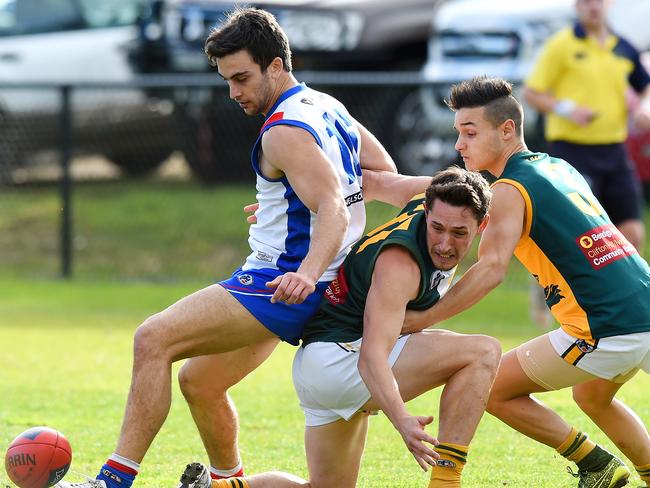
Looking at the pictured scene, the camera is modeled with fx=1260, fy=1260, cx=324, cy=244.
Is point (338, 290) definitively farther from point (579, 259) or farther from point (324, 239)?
point (579, 259)

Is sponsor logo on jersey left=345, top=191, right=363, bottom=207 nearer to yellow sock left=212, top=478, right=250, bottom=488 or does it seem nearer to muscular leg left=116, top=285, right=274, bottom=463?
muscular leg left=116, top=285, right=274, bottom=463

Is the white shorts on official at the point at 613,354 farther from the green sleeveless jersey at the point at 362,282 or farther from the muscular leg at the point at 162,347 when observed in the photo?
the muscular leg at the point at 162,347

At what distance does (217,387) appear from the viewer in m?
5.40

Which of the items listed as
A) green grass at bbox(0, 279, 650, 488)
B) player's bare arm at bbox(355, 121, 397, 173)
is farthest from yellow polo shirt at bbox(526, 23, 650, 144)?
player's bare arm at bbox(355, 121, 397, 173)

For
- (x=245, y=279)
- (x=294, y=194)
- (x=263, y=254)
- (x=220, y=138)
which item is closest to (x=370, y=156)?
(x=294, y=194)

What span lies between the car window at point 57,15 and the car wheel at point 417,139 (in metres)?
3.60

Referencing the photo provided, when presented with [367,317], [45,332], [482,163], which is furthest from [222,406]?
[45,332]

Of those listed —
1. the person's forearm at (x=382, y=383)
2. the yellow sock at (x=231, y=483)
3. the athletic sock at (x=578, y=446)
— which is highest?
the person's forearm at (x=382, y=383)

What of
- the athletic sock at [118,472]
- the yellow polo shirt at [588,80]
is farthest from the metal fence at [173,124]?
the athletic sock at [118,472]

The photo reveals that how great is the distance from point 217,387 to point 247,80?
4.31 feet

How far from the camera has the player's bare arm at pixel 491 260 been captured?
5.05 meters

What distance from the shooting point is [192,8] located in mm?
14375

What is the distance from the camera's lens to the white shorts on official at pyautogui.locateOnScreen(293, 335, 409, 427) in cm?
493

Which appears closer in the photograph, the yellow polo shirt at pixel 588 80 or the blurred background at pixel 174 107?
the yellow polo shirt at pixel 588 80
